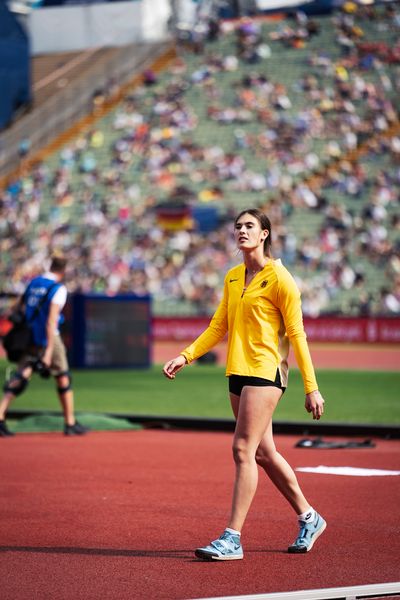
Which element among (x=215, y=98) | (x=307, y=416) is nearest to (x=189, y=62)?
(x=215, y=98)

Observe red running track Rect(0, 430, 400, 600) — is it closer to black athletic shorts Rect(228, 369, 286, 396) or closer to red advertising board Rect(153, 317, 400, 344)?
black athletic shorts Rect(228, 369, 286, 396)

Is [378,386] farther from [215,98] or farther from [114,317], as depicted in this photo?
[215,98]

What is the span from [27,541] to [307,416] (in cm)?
910

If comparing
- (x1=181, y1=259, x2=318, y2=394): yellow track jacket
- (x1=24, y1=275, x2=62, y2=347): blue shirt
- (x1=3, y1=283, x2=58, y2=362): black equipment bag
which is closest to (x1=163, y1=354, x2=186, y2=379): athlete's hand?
(x1=181, y1=259, x2=318, y2=394): yellow track jacket

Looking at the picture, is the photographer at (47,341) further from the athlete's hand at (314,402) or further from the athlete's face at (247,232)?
the athlete's hand at (314,402)

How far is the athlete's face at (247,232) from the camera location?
6.89 metres

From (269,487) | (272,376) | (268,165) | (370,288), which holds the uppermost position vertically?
(272,376)

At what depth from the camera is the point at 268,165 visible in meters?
38.2

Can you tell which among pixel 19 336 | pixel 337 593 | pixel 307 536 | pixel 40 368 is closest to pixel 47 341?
pixel 40 368

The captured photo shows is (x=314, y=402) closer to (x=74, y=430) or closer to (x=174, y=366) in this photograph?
(x=174, y=366)

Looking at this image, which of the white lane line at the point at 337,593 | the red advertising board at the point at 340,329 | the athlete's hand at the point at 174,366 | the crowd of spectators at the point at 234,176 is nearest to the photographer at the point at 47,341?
the athlete's hand at the point at 174,366

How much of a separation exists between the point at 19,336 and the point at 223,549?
7349 millimetres

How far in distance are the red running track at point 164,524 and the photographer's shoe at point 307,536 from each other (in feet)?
0.19

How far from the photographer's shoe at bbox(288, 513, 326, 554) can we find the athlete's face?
162cm
